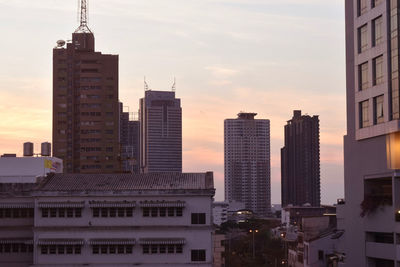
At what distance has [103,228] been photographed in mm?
82000

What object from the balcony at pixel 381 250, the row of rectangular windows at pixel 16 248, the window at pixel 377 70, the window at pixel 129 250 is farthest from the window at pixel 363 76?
the row of rectangular windows at pixel 16 248

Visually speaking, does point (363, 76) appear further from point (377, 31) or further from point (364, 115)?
point (377, 31)

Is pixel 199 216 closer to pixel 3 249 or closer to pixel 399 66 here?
pixel 3 249

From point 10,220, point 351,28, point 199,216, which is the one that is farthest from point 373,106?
point 10,220

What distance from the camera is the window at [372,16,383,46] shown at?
73.9m

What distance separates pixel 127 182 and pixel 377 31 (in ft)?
99.5

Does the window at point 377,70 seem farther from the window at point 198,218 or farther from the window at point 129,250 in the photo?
the window at point 129,250

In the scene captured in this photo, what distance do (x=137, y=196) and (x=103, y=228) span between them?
15.3ft

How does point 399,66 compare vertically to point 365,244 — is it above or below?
above

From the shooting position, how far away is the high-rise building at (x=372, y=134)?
70.7m

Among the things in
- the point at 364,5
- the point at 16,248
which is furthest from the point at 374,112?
the point at 16,248

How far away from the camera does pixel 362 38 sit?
78062 mm

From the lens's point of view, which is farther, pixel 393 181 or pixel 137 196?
pixel 137 196

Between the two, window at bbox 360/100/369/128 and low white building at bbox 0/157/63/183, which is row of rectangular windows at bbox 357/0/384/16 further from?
low white building at bbox 0/157/63/183
